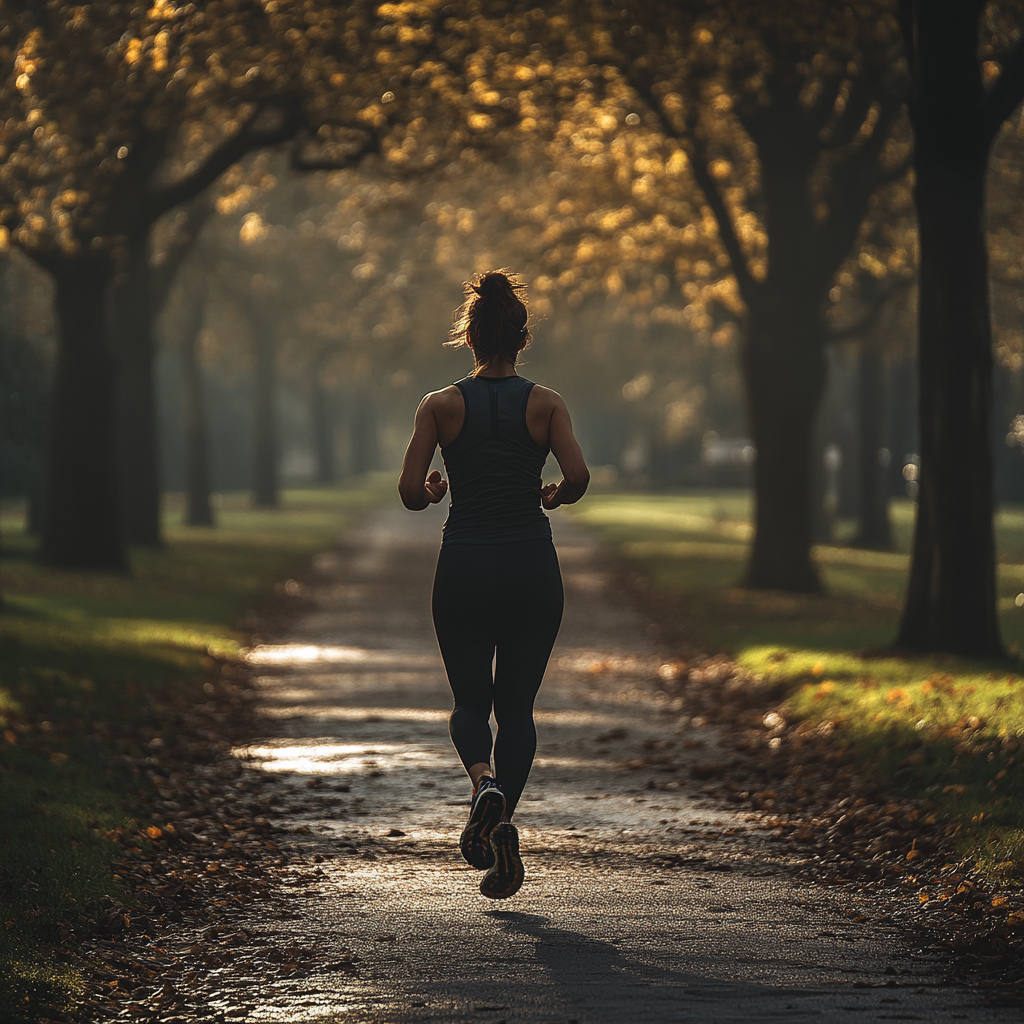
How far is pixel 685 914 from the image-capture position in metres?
5.71

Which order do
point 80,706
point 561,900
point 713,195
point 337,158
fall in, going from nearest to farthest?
point 561,900, point 80,706, point 713,195, point 337,158

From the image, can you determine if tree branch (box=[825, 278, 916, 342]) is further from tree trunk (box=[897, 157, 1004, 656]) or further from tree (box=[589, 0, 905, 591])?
tree trunk (box=[897, 157, 1004, 656])

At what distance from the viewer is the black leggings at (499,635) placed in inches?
219

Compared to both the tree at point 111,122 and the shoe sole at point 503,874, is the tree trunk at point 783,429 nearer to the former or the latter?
the tree at point 111,122

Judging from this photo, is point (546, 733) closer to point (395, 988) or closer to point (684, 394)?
point (395, 988)

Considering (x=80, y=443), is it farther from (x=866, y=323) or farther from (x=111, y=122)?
(x=866, y=323)

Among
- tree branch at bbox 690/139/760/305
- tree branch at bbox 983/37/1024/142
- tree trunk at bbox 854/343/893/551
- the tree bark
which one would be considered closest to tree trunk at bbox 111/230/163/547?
tree branch at bbox 690/139/760/305

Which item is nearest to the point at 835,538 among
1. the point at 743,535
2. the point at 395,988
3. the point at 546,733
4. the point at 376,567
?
the point at 743,535

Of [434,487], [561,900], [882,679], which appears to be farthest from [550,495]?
[882,679]

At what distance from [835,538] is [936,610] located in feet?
60.5

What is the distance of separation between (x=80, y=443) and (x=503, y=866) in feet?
49.7

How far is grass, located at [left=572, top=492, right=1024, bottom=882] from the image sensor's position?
7281mm

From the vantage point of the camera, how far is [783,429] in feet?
61.1

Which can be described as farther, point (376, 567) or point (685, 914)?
point (376, 567)
